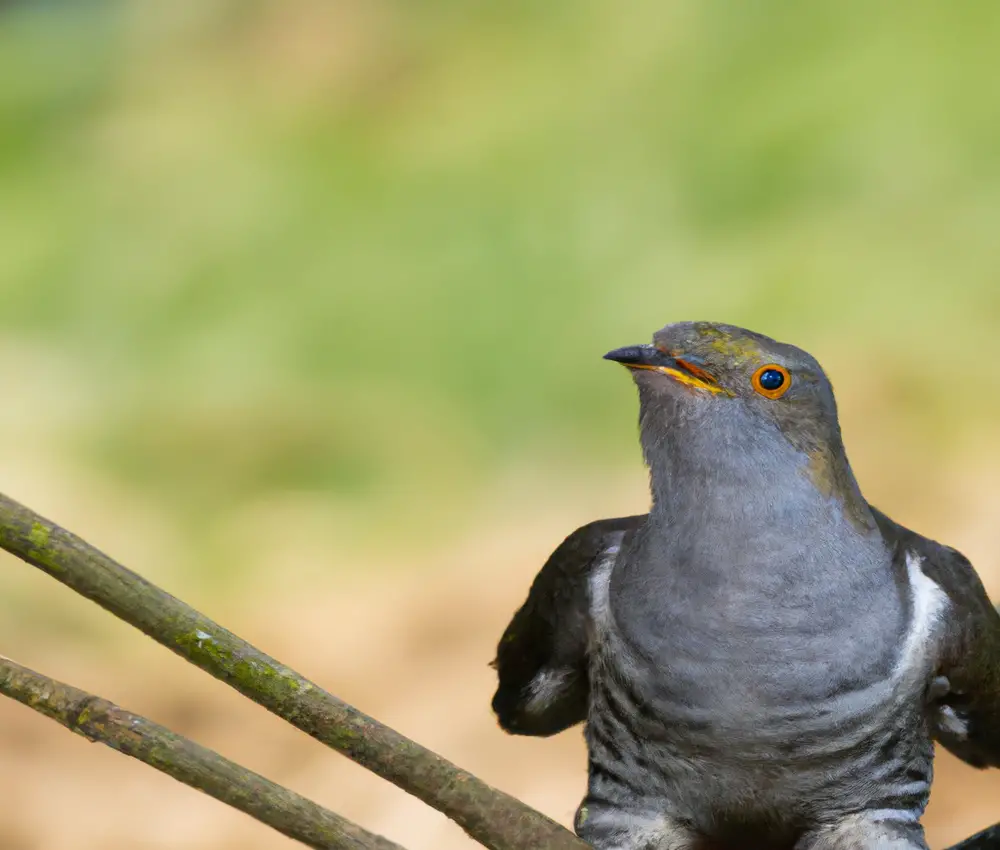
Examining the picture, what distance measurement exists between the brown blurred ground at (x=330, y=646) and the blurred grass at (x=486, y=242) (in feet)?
0.37

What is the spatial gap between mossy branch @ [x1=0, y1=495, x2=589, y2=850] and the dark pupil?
0.57 m

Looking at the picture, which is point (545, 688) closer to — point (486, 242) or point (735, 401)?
point (735, 401)

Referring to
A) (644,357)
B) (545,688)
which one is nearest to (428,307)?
(545,688)

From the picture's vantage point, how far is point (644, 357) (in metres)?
1.79

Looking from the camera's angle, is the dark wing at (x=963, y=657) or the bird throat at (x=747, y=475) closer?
the bird throat at (x=747, y=475)

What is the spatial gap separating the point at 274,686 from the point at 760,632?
0.68 m

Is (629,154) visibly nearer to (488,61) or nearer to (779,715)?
(488,61)

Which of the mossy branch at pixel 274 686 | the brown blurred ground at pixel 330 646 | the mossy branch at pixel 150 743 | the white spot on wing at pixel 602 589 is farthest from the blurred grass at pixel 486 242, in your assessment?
the mossy branch at pixel 150 743

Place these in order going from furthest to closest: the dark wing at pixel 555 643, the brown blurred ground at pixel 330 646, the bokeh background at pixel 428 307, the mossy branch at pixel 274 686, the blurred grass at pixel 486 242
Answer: the blurred grass at pixel 486 242 < the bokeh background at pixel 428 307 < the brown blurred ground at pixel 330 646 < the dark wing at pixel 555 643 < the mossy branch at pixel 274 686

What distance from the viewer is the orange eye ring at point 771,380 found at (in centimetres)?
178

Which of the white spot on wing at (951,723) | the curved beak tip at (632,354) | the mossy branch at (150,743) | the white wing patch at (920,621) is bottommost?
the mossy branch at (150,743)

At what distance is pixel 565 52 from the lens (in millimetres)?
4574

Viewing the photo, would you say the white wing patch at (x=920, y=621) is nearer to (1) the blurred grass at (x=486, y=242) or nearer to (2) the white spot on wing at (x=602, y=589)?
(2) the white spot on wing at (x=602, y=589)

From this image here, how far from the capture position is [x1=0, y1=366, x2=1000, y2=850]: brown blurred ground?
343 centimetres
